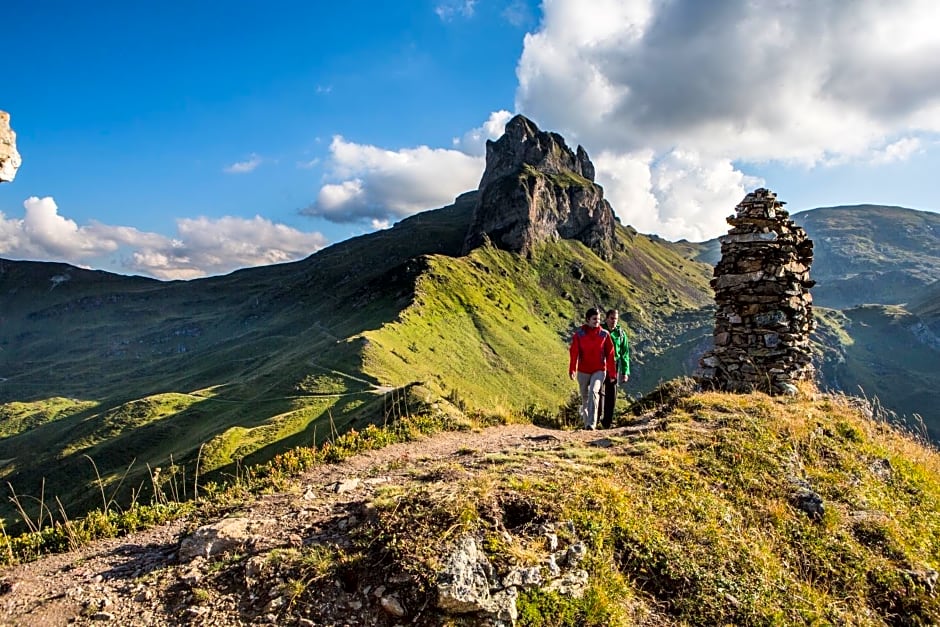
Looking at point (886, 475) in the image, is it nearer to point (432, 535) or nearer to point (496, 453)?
point (496, 453)

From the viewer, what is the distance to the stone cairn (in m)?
12.4

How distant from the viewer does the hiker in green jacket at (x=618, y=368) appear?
11922 millimetres

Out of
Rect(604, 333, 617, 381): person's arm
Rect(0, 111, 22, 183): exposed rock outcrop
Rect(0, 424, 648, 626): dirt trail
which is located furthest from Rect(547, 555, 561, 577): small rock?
Rect(0, 111, 22, 183): exposed rock outcrop

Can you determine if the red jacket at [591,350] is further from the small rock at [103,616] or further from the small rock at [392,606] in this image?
the small rock at [103,616]

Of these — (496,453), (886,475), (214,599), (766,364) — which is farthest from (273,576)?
(766,364)

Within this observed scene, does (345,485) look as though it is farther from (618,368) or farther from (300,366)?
(300,366)

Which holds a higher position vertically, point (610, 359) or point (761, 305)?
point (761, 305)

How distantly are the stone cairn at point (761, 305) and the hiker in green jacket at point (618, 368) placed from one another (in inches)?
109

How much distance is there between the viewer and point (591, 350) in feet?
37.6

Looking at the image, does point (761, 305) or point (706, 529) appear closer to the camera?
point (706, 529)

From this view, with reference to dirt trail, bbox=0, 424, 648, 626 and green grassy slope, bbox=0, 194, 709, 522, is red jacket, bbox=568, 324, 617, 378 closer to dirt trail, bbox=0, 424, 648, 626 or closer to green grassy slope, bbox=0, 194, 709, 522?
green grassy slope, bbox=0, 194, 709, 522

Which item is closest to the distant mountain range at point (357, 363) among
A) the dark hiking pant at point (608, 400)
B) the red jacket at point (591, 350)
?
the dark hiking pant at point (608, 400)

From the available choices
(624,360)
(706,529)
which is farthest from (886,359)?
(706,529)

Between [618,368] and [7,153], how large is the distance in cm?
1189
